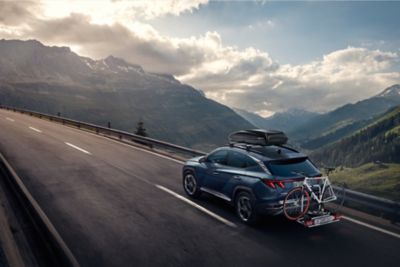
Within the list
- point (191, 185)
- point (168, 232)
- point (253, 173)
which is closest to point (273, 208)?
point (253, 173)

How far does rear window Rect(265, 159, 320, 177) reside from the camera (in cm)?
843

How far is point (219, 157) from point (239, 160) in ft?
2.89

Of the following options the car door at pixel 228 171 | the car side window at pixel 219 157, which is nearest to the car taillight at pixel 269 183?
the car door at pixel 228 171

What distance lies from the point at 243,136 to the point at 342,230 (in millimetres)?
3573

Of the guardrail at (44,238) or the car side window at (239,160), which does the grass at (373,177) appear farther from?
the guardrail at (44,238)

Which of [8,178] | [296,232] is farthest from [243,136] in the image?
[8,178]

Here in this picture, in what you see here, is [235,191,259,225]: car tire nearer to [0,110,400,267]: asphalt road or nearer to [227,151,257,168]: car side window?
[0,110,400,267]: asphalt road

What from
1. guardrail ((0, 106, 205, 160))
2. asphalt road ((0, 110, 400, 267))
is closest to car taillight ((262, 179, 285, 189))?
asphalt road ((0, 110, 400, 267))

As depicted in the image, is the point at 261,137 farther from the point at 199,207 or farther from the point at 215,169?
the point at 199,207

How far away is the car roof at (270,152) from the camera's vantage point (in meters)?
8.84

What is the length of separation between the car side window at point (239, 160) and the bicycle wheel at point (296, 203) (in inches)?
47.3

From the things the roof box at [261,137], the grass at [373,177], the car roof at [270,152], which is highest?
the roof box at [261,137]

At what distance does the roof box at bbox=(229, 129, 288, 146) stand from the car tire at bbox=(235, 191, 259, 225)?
1.70 m

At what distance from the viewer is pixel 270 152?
9180 millimetres
